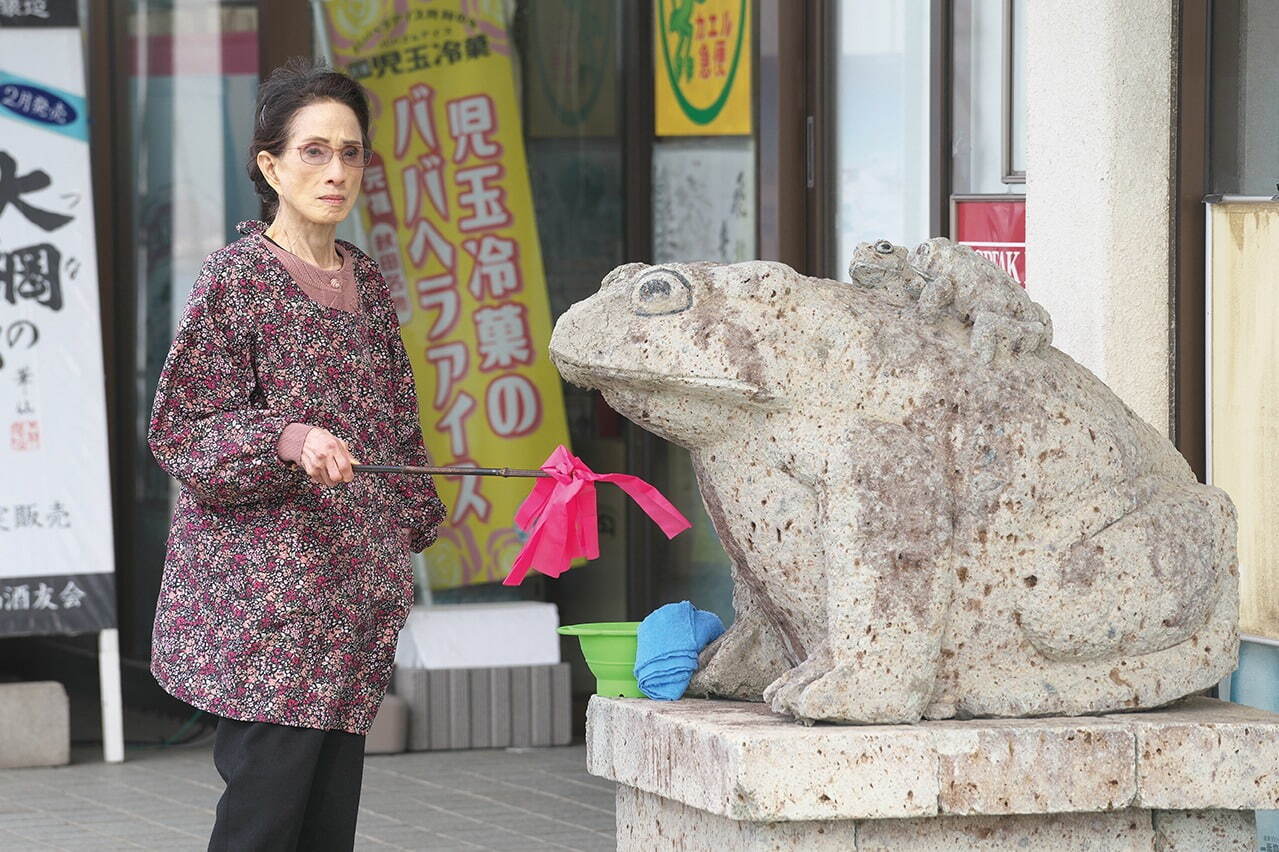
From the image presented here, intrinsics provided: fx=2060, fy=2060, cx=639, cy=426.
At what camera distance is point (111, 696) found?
7387 millimetres

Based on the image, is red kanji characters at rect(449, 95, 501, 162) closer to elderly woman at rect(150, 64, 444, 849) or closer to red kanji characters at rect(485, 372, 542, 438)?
red kanji characters at rect(485, 372, 542, 438)

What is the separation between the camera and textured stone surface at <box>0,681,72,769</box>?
7.36 metres

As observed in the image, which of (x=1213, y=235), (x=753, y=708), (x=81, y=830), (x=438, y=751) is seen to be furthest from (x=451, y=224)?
(x=753, y=708)

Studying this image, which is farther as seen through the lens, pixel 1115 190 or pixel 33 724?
pixel 33 724

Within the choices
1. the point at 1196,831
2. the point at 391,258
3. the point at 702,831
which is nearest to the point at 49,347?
the point at 391,258

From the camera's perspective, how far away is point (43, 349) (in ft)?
23.7

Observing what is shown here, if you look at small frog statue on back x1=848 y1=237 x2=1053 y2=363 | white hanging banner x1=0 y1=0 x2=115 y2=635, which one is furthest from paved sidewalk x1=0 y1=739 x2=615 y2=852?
small frog statue on back x1=848 y1=237 x2=1053 y2=363

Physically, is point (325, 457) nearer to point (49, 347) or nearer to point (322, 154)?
point (322, 154)

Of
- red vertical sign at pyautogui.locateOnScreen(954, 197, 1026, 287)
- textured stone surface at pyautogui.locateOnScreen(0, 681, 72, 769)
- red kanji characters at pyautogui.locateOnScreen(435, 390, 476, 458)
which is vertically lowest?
textured stone surface at pyautogui.locateOnScreen(0, 681, 72, 769)

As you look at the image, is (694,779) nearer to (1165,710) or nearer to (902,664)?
(902,664)

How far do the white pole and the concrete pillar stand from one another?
379 centimetres

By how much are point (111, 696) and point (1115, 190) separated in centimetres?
417

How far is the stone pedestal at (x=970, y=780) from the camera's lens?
12.1 ft

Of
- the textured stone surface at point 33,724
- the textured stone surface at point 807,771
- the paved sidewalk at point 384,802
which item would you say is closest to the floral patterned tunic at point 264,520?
the textured stone surface at point 807,771
